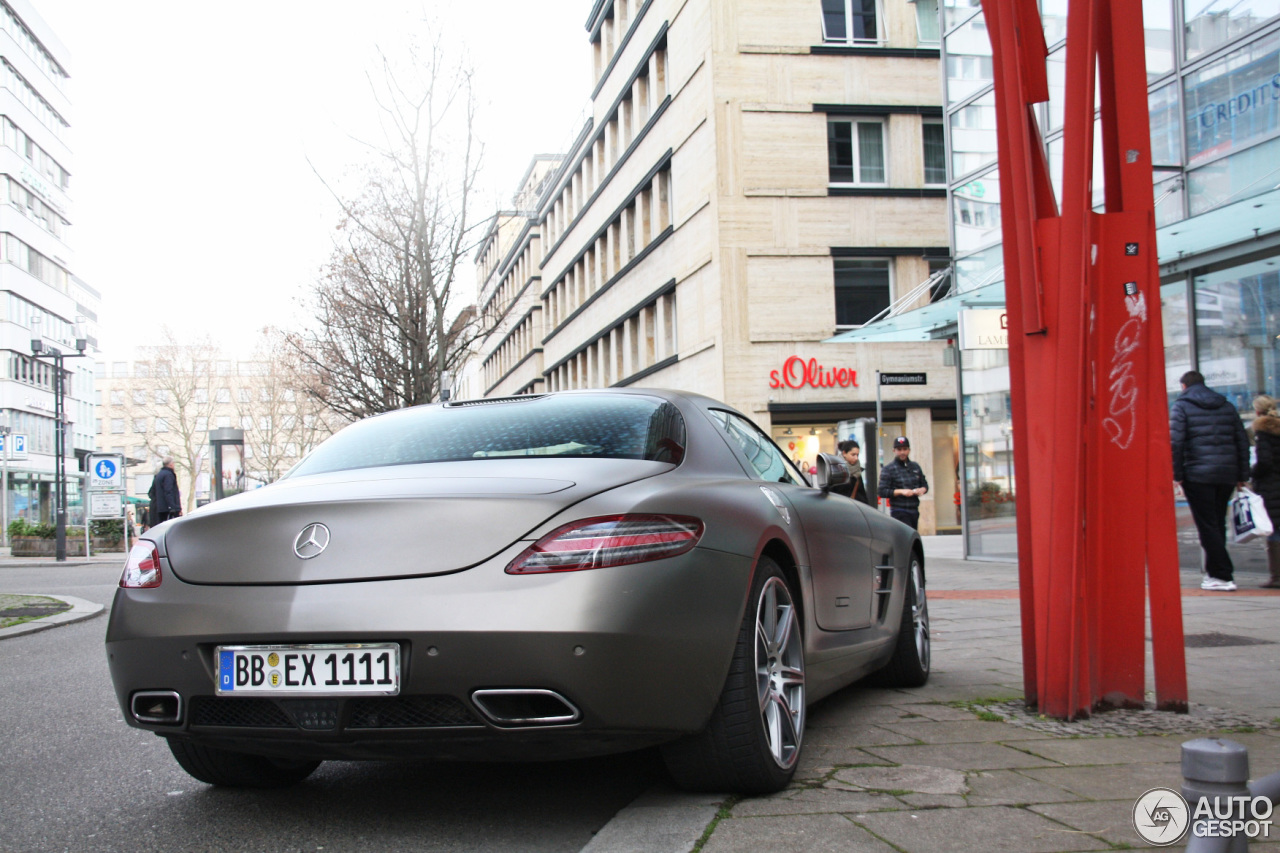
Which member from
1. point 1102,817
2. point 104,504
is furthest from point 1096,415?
point 104,504

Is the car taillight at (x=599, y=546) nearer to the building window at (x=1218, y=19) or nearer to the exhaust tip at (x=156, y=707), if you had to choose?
the exhaust tip at (x=156, y=707)

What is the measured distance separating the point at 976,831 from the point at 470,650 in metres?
1.41

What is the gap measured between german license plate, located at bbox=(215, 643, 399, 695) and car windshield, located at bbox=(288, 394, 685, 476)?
941 millimetres

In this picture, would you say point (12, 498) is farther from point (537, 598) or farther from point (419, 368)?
point (537, 598)

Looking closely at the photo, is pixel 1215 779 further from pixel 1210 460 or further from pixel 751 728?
pixel 1210 460

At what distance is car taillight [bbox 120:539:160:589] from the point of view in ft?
11.7

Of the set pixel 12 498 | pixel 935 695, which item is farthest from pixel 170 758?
pixel 12 498

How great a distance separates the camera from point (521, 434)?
418 centimetres

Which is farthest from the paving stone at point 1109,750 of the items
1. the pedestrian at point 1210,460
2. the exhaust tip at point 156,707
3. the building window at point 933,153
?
A: the building window at point 933,153

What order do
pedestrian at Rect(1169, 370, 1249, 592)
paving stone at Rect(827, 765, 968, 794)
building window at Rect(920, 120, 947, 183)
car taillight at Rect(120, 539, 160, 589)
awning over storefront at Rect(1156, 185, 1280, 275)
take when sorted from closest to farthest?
1. car taillight at Rect(120, 539, 160, 589)
2. paving stone at Rect(827, 765, 968, 794)
3. pedestrian at Rect(1169, 370, 1249, 592)
4. awning over storefront at Rect(1156, 185, 1280, 275)
5. building window at Rect(920, 120, 947, 183)

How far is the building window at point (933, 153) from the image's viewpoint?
29.2m

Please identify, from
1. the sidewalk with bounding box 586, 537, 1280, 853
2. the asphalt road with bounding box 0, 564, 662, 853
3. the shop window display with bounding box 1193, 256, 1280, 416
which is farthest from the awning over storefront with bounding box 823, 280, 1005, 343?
the asphalt road with bounding box 0, 564, 662, 853

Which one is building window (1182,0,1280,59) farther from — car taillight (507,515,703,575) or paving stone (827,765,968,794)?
car taillight (507,515,703,575)

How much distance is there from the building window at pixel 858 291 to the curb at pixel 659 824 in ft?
84.1
